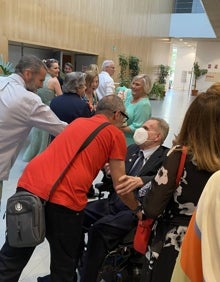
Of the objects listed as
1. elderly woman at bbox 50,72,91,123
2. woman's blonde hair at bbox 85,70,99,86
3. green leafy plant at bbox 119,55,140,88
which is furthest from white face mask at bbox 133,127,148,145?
green leafy plant at bbox 119,55,140,88

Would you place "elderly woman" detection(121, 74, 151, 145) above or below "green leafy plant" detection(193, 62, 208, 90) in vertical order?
below

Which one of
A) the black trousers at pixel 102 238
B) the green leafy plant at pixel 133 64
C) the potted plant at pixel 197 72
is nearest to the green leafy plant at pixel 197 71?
the potted plant at pixel 197 72

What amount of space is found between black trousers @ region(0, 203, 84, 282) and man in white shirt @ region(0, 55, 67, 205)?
2.25ft

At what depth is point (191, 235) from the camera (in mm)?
712

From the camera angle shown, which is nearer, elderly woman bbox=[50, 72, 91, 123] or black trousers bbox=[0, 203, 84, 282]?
black trousers bbox=[0, 203, 84, 282]

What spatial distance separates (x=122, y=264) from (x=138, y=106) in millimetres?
1632

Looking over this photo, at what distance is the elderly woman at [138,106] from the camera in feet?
9.78

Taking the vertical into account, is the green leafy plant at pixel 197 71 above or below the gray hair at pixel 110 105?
above

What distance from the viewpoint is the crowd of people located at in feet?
4.01

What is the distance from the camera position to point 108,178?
89.2 inches

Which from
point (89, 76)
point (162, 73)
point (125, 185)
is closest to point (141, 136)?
point (125, 185)

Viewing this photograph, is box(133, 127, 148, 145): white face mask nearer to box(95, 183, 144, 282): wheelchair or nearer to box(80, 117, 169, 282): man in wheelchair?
box(80, 117, 169, 282): man in wheelchair

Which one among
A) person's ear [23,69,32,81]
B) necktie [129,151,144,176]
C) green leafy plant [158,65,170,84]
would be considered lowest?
necktie [129,151,144,176]

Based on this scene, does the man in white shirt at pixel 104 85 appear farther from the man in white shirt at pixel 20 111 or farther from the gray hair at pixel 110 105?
the gray hair at pixel 110 105
